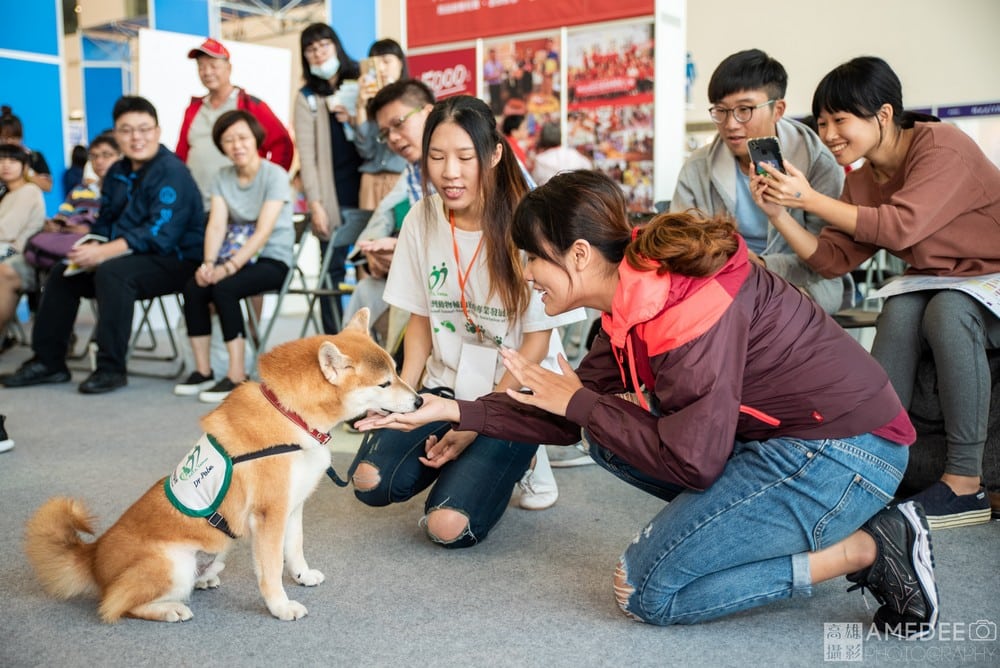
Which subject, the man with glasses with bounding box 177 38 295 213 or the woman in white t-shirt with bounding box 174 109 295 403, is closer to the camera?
the woman in white t-shirt with bounding box 174 109 295 403

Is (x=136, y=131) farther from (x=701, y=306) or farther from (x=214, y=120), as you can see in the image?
(x=701, y=306)

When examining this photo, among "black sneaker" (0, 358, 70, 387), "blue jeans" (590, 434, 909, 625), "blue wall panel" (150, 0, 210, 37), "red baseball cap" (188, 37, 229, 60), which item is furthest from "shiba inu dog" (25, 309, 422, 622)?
"blue wall panel" (150, 0, 210, 37)

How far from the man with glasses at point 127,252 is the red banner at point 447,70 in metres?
1.70

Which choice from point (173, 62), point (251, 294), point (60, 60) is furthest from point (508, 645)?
point (60, 60)

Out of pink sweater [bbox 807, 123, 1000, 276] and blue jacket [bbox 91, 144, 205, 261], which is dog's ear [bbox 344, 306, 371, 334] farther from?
blue jacket [bbox 91, 144, 205, 261]

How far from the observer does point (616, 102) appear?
4.74m

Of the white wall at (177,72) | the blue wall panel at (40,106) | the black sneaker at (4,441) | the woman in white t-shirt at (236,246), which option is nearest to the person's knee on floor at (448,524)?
the black sneaker at (4,441)

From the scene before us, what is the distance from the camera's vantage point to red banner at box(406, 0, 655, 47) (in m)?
4.69

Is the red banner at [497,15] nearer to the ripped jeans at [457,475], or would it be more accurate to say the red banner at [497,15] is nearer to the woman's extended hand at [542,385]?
the ripped jeans at [457,475]

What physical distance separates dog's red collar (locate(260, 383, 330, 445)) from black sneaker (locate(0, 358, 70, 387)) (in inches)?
140

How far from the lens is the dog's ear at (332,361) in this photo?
188 cm

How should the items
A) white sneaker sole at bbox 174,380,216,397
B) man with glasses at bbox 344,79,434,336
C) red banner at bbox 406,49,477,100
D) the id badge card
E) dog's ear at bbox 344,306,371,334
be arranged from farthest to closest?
1. red banner at bbox 406,49,477,100
2. white sneaker sole at bbox 174,380,216,397
3. man with glasses at bbox 344,79,434,336
4. the id badge card
5. dog's ear at bbox 344,306,371,334

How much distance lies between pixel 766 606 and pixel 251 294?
3373 millimetres

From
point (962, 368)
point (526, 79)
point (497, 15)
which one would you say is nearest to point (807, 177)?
point (962, 368)
